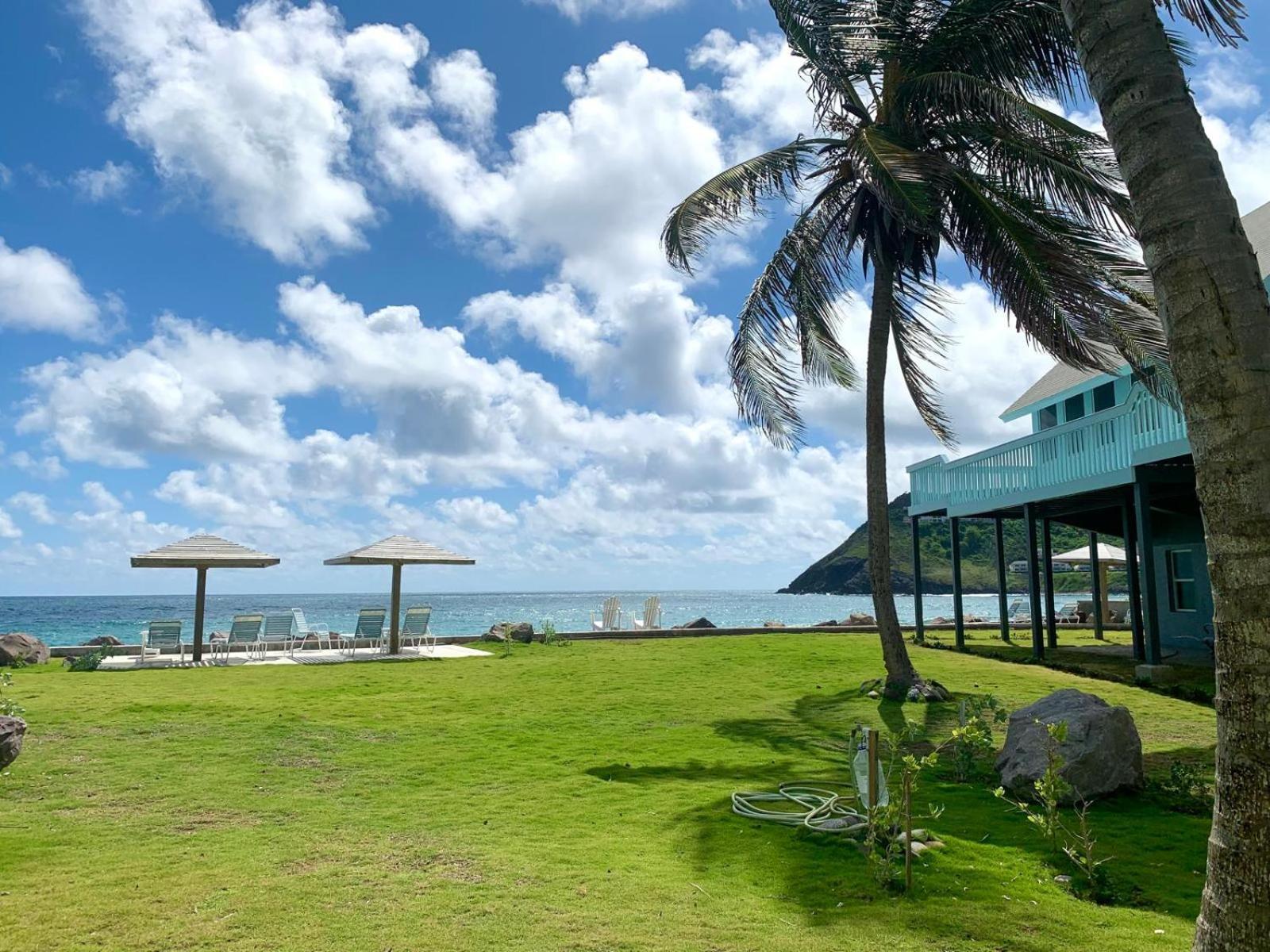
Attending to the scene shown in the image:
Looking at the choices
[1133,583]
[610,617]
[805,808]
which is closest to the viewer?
[805,808]

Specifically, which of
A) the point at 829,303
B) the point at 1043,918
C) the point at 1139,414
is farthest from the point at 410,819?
the point at 1139,414

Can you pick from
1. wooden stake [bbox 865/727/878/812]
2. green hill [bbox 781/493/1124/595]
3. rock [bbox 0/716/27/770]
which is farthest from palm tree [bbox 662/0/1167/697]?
green hill [bbox 781/493/1124/595]

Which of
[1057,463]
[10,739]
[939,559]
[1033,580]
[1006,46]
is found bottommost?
[10,739]

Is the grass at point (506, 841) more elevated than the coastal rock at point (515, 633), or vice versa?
the coastal rock at point (515, 633)

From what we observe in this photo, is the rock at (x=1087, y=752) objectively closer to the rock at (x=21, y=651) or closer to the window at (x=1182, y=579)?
the window at (x=1182, y=579)

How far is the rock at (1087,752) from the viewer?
624 cm

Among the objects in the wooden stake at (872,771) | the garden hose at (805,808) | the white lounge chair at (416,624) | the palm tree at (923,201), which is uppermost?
the palm tree at (923,201)

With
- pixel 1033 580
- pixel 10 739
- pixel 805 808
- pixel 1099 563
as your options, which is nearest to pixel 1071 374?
pixel 1099 563

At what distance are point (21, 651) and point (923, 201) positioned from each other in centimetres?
1652

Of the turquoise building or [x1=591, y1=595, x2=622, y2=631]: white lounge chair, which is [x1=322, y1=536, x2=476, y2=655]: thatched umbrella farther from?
the turquoise building

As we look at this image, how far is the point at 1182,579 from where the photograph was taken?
17578 millimetres

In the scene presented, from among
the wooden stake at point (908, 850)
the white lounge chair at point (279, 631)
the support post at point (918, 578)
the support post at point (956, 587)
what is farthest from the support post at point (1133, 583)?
the white lounge chair at point (279, 631)

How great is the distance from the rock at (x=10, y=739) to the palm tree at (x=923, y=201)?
29.8 ft

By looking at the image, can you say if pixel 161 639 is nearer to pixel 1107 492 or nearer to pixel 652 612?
pixel 652 612
